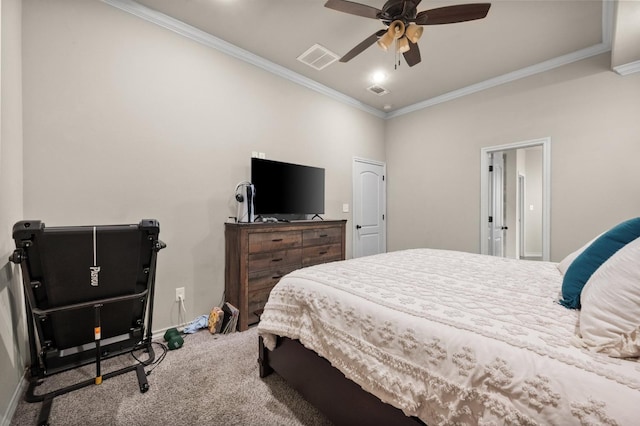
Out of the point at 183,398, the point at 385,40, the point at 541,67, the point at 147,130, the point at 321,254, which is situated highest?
the point at 541,67

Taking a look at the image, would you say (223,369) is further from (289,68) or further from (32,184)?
(289,68)

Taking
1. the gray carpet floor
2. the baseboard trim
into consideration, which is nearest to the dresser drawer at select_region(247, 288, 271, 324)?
the gray carpet floor

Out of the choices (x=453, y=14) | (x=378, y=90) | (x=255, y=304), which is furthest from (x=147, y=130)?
(x=378, y=90)

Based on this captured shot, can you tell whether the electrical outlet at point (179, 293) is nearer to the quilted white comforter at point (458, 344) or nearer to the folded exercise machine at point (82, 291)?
the folded exercise machine at point (82, 291)

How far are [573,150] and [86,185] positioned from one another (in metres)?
5.06

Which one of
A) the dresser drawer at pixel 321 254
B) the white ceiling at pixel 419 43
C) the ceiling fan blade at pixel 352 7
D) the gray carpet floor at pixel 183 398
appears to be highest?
the white ceiling at pixel 419 43

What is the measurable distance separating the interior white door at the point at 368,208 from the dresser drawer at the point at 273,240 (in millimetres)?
1640

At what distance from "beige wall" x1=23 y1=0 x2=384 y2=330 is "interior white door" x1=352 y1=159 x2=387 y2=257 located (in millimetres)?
1524

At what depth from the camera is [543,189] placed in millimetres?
3406

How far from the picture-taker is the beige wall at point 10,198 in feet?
4.93

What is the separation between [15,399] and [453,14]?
3757 millimetres

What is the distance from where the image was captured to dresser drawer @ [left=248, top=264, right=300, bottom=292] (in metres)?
2.69

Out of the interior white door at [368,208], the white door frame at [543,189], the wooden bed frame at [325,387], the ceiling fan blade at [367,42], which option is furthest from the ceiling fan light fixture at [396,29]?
the white door frame at [543,189]

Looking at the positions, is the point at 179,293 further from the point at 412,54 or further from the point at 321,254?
the point at 412,54
